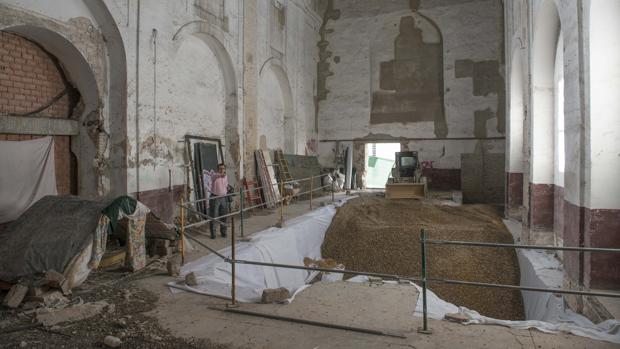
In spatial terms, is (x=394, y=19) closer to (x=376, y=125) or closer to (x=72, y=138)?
(x=376, y=125)

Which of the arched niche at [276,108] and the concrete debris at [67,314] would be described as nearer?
the concrete debris at [67,314]

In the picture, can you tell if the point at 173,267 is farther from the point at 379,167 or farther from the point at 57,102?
the point at 379,167

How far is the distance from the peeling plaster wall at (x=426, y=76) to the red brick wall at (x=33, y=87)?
12148mm

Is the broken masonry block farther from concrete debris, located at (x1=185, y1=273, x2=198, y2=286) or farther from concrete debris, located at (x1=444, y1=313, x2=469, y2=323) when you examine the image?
concrete debris, located at (x1=444, y1=313, x2=469, y2=323)

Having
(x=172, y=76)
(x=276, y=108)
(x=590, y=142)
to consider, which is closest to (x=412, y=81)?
(x=276, y=108)

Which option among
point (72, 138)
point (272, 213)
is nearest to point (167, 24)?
point (72, 138)

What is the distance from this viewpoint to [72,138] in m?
7.80

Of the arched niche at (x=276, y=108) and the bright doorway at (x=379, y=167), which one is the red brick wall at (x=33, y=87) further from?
the bright doorway at (x=379, y=167)

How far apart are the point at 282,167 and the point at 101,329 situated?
34.2 feet

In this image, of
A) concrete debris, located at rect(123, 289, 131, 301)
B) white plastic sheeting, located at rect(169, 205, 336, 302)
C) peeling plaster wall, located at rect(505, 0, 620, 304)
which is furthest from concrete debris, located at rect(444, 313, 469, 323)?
concrete debris, located at rect(123, 289, 131, 301)

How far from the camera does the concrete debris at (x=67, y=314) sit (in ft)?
13.5

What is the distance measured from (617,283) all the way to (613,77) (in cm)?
234

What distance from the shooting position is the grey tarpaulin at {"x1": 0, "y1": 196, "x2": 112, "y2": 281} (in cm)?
503

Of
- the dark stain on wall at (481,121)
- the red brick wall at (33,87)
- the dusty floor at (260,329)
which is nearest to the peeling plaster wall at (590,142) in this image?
the dusty floor at (260,329)
